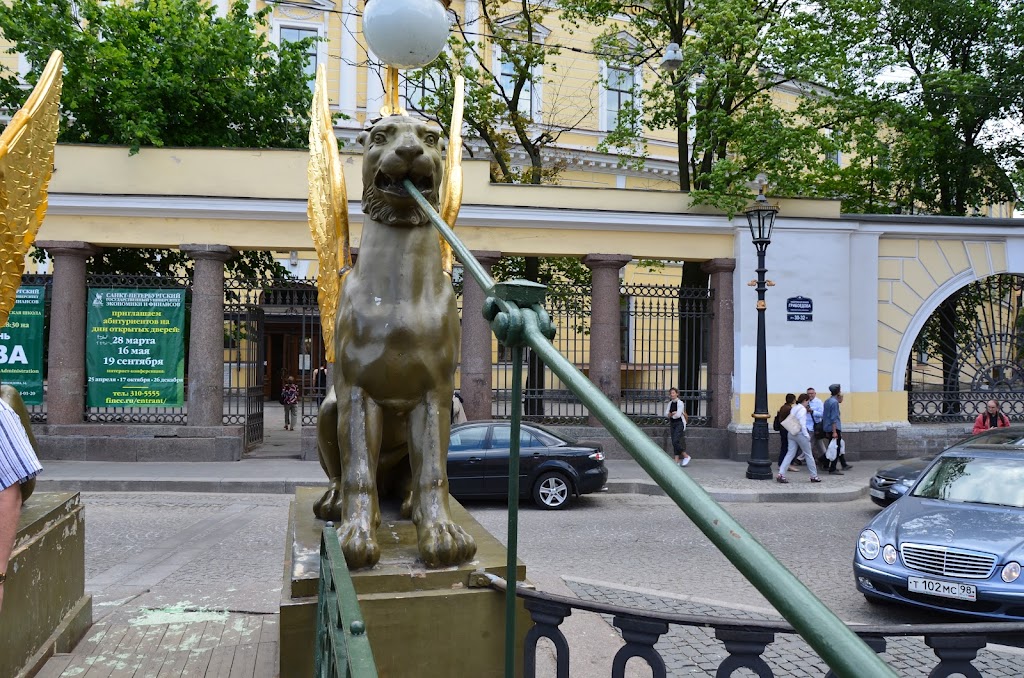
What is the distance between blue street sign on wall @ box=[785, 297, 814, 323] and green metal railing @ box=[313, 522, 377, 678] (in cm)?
1383

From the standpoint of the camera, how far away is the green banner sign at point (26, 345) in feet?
46.4

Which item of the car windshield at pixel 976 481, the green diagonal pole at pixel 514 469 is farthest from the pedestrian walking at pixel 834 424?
the green diagonal pole at pixel 514 469

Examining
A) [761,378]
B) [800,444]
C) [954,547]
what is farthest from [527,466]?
[954,547]

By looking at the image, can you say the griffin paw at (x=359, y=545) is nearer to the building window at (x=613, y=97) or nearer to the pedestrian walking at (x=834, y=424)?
the pedestrian walking at (x=834, y=424)

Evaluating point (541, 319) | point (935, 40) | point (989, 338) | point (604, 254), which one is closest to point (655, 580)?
point (541, 319)

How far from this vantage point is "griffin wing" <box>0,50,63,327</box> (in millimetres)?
3652

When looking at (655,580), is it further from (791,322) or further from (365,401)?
(791,322)

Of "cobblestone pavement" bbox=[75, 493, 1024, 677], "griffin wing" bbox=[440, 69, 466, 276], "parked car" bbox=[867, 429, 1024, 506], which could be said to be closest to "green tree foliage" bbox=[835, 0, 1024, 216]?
"parked car" bbox=[867, 429, 1024, 506]

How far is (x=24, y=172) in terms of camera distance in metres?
3.77

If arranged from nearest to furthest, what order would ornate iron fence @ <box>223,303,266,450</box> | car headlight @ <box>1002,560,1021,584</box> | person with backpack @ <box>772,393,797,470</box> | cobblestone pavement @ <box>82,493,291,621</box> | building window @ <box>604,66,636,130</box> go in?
car headlight @ <box>1002,560,1021,584</box>
cobblestone pavement @ <box>82,493,291,621</box>
person with backpack @ <box>772,393,797,470</box>
ornate iron fence @ <box>223,303,266,450</box>
building window @ <box>604,66,636,130</box>

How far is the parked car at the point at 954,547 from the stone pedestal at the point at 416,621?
4.46 m

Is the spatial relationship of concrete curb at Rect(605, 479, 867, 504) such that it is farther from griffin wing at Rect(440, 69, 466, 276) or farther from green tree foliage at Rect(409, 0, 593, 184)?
griffin wing at Rect(440, 69, 466, 276)

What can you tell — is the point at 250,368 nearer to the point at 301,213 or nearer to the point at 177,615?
the point at 301,213

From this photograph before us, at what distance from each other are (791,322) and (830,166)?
6.85m
